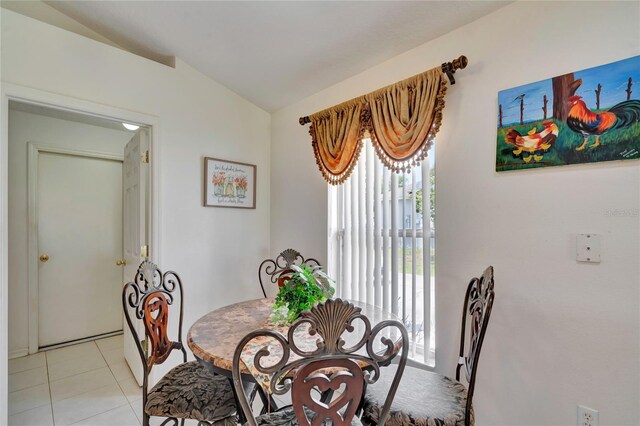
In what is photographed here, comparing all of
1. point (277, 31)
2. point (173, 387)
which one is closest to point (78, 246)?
point (173, 387)

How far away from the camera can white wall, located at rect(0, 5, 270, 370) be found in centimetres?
187

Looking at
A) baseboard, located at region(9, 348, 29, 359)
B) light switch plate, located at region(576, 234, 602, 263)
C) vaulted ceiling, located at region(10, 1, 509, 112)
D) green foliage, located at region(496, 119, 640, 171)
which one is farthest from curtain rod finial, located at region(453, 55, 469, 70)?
baseboard, located at region(9, 348, 29, 359)

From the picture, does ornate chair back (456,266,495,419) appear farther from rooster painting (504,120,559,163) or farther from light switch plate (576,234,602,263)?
rooster painting (504,120,559,163)

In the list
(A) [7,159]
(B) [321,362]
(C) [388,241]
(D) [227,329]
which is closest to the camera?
(B) [321,362]

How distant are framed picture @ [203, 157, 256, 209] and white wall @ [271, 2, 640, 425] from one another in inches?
68.3

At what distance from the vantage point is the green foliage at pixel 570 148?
4.04ft

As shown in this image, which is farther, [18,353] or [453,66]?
[18,353]

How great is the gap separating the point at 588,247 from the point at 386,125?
1.23 metres

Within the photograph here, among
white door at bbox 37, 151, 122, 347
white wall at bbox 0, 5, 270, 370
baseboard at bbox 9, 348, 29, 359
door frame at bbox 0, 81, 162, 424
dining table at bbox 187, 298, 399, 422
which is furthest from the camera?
white door at bbox 37, 151, 122, 347

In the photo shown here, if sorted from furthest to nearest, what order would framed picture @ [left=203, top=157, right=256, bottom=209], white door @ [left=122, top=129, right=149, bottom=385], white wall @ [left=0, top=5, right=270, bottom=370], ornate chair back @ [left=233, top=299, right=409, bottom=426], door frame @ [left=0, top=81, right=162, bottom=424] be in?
framed picture @ [left=203, top=157, right=256, bottom=209] < white door @ [left=122, top=129, right=149, bottom=385] < white wall @ [left=0, top=5, right=270, bottom=370] < door frame @ [left=0, top=81, right=162, bottom=424] < ornate chair back @ [left=233, top=299, right=409, bottom=426]

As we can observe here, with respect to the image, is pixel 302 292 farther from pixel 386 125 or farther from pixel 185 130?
pixel 185 130

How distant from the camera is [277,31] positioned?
1.98 m

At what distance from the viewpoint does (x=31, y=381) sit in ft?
7.92

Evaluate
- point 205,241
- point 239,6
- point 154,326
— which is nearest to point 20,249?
point 205,241
